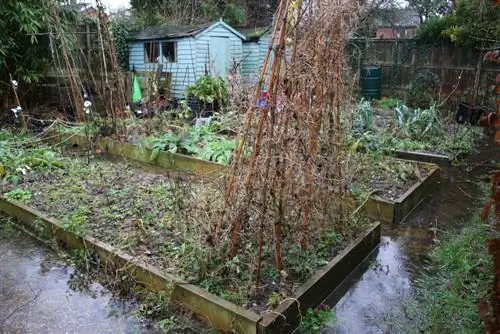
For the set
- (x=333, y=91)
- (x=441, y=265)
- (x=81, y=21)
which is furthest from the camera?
(x=81, y=21)

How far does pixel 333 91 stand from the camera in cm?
292

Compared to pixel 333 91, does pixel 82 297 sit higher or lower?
lower

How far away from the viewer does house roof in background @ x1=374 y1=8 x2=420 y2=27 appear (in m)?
→ 15.9

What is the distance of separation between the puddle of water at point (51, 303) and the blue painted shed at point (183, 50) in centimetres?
770

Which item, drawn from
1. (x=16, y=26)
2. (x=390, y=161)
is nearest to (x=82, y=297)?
(x=390, y=161)

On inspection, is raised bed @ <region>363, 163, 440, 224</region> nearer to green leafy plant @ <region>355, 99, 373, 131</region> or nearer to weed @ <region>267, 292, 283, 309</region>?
weed @ <region>267, 292, 283, 309</region>

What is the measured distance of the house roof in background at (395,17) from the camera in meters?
15.9

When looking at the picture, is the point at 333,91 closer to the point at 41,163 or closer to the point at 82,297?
the point at 82,297

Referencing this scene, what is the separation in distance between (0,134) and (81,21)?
13.5 ft

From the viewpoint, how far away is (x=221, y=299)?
2.44 m

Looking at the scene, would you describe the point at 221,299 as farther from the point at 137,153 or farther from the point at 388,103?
the point at 388,103

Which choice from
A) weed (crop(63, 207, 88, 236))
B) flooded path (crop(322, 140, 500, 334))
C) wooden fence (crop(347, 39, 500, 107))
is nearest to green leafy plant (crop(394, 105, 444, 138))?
flooded path (crop(322, 140, 500, 334))

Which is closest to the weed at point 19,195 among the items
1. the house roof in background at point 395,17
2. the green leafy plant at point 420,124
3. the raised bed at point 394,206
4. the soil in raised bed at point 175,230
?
the soil in raised bed at point 175,230

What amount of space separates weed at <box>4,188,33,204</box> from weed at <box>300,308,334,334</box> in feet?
10.0
